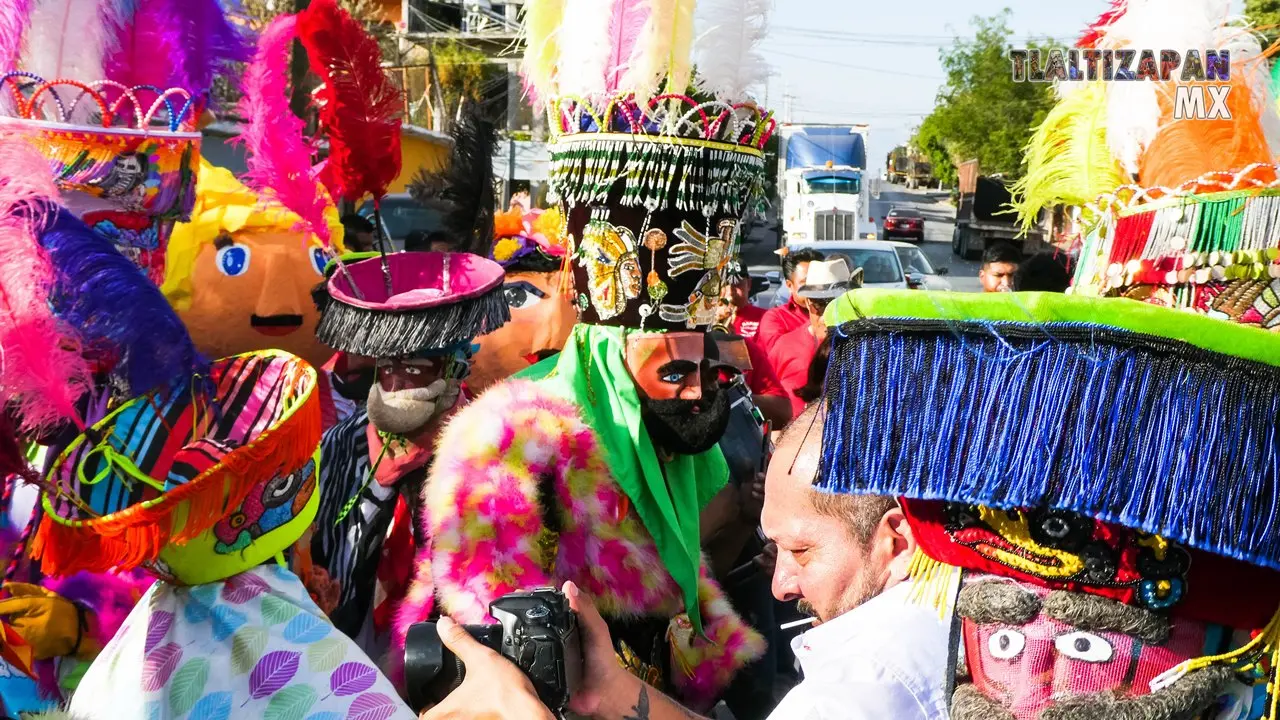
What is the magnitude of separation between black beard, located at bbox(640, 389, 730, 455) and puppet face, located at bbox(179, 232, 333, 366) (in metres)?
2.58

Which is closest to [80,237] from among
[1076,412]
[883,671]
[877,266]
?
[883,671]

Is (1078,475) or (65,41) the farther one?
(65,41)

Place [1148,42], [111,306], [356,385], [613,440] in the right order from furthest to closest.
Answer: [356,385], [613,440], [1148,42], [111,306]

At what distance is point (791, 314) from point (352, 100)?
3.30 metres

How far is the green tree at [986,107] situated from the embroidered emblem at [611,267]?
21.6 metres

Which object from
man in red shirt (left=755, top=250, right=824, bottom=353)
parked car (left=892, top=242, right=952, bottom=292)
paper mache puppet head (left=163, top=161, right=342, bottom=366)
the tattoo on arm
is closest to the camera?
the tattoo on arm

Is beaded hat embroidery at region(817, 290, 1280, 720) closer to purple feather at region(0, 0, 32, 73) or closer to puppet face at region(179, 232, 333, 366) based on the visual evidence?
purple feather at region(0, 0, 32, 73)

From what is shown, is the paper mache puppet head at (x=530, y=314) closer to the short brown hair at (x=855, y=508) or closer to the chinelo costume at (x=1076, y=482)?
the short brown hair at (x=855, y=508)

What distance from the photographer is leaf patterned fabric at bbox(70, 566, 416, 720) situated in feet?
7.75

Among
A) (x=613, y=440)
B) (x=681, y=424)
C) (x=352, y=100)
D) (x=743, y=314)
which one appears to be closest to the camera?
(x=613, y=440)

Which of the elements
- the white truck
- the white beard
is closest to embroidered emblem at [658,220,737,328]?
the white beard

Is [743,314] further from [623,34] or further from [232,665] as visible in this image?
[232,665]

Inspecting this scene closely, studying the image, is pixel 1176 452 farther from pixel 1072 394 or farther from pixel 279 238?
pixel 279 238

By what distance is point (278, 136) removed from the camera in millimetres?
3889
